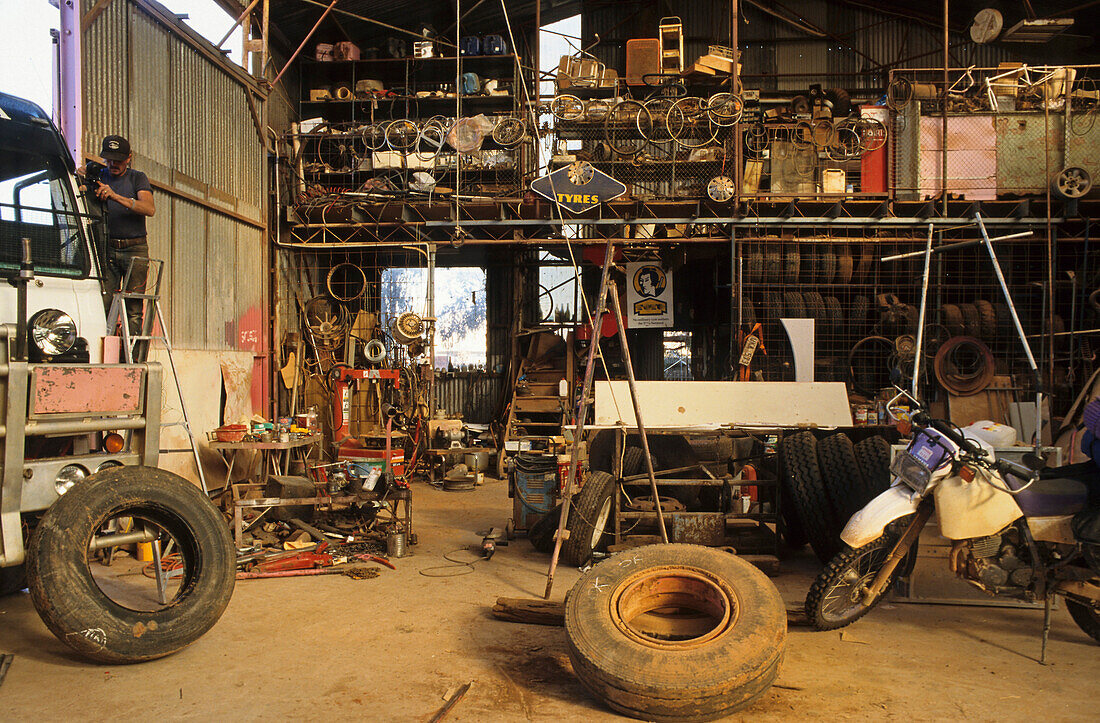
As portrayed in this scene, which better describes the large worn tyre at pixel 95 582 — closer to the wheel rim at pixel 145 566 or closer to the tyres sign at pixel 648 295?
the wheel rim at pixel 145 566

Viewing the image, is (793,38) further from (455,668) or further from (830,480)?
(455,668)

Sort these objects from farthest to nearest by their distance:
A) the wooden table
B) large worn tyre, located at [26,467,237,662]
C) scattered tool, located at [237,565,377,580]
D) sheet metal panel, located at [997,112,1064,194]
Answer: sheet metal panel, located at [997,112,1064,194] → the wooden table → scattered tool, located at [237,565,377,580] → large worn tyre, located at [26,467,237,662]

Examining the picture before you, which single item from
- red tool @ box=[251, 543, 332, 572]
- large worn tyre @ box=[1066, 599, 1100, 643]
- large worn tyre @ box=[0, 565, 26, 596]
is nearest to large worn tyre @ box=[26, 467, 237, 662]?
large worn tyre @ box=[0, 565, 26, 596]

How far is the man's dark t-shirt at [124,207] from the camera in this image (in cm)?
650

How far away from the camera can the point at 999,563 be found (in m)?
4.34

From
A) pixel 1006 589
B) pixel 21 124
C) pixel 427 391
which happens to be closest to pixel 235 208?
pixel 427 391

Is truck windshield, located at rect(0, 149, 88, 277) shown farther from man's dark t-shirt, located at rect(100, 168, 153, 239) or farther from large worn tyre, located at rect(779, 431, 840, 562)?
large worn tyre, located at rect(779, 431, 840, 562)

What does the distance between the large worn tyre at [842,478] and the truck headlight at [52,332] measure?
18.8ft

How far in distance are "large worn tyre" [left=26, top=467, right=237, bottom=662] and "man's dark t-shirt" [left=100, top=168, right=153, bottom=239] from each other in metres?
3.19

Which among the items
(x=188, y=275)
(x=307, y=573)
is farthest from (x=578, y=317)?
(x=307, y=573)

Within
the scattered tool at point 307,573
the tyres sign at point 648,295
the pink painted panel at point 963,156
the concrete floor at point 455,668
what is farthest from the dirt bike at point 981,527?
the tyres sign at point 648,295

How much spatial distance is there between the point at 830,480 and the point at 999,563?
192 cm

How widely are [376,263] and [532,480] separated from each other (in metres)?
7.69

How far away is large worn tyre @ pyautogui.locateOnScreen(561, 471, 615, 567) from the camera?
6.16 m
